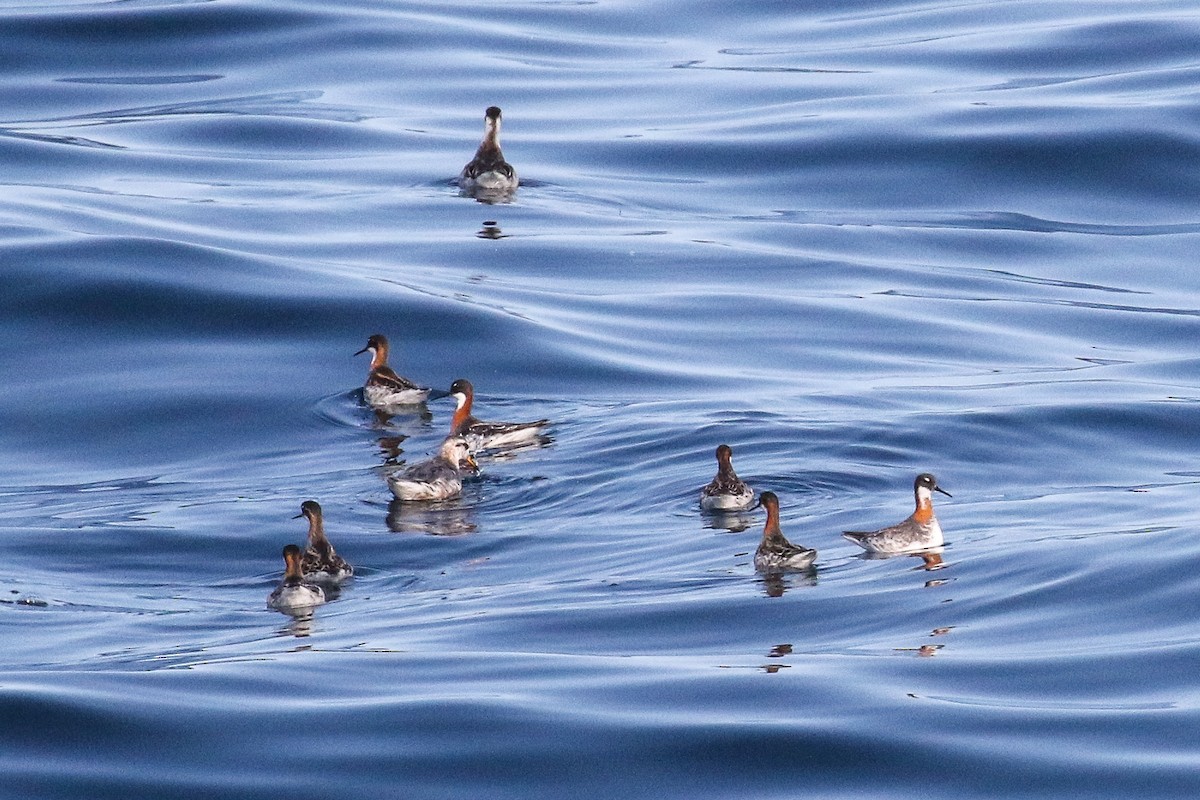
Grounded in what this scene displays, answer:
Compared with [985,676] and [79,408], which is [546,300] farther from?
[985,676]

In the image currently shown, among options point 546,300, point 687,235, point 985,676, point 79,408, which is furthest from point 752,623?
point 687,235

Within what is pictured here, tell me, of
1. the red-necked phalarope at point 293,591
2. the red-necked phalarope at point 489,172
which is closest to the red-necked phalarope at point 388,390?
the red-necked phalarope at point 293,591

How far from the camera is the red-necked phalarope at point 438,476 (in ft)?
59.3

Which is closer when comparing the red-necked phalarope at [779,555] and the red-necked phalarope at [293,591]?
the red-necked phalarope at [293,591]

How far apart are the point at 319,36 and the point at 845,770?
33.4 metres

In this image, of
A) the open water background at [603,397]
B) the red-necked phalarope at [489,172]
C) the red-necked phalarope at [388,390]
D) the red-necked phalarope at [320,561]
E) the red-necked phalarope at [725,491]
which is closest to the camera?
the open water background at [603,397]

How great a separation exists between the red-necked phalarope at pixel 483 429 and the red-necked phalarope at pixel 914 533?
4030 mm

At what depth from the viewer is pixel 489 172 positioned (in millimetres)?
31797

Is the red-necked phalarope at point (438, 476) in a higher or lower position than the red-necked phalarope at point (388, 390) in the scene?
lower

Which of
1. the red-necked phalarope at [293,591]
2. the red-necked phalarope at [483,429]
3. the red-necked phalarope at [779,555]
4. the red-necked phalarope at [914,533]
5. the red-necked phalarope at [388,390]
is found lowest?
the red-necked phalarope at [293,591]

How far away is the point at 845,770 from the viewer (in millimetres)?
11266

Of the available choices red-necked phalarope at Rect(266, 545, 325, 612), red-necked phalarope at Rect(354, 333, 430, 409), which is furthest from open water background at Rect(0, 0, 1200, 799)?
red-necked phalarope at Rect(354, 333, 430, 409)

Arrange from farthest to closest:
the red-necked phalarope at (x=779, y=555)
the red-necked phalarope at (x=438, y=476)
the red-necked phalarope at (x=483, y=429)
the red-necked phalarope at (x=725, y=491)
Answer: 1. the red-necked phalarope at (x=483, y=429)
2. the red-necked phalarope at (x=438, y=476)
3. the red-necked phalarope at (x=725, y=491)
4. the red-necked phalarope at (x=779, y=555)

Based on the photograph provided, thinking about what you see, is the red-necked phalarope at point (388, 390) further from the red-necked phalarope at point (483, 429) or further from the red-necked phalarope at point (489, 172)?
the red-necked phalarope at point (489, 172)
